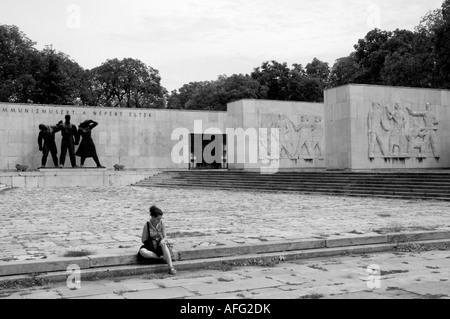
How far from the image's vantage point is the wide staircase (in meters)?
18.0

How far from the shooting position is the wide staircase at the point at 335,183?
17984 mm

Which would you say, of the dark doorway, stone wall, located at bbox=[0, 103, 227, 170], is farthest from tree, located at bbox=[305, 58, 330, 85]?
stone wall, located at bbox=[0, 103, 227, 170]

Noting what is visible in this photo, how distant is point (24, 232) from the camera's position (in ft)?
32.2

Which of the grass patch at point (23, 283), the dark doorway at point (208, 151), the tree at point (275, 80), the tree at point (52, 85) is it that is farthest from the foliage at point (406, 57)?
the grass patch at point (23, 283)

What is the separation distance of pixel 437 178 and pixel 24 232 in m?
14.2

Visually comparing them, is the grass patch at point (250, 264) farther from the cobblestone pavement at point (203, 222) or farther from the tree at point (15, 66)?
the tree at point (15, 66)

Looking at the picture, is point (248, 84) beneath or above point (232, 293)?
above

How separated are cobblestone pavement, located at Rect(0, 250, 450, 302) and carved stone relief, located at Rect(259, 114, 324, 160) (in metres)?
27.2

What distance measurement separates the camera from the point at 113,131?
35.2 m

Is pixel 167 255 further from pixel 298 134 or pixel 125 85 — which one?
pixel 125 85

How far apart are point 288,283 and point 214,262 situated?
4.86ft

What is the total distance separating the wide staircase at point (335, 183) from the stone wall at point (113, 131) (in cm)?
653
